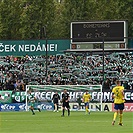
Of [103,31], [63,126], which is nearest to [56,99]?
[103,31]

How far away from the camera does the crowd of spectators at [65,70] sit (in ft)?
167

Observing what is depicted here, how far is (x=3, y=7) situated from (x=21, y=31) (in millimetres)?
4604

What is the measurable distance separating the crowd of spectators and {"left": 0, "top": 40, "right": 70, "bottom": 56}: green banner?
4.62 feet

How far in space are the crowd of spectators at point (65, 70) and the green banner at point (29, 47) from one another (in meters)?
1.41

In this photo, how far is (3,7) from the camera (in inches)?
2891

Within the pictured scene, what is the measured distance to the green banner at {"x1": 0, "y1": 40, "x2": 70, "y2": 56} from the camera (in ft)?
169

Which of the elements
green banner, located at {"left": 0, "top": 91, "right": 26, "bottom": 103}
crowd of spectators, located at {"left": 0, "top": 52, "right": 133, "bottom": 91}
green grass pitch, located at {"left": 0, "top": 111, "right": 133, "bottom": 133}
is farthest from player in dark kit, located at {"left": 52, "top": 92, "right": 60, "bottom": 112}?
green grass pitch, located at {"left": 0, "top": 111, "right": 133, "bottom": 133}

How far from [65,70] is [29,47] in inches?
187

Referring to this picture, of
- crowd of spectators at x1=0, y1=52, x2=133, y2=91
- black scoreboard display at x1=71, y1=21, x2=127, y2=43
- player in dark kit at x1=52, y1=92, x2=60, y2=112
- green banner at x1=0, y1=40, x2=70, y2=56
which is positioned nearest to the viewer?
player in dark kit at x1=52, y1=92, x2=60, y2=112

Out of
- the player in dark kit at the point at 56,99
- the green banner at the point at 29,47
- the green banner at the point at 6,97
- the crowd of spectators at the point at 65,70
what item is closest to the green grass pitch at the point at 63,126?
the player in dark kit at the point at 56,99

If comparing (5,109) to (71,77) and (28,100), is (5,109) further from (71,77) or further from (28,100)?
(71,77)

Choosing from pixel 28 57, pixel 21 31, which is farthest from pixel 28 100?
pixel 21 31

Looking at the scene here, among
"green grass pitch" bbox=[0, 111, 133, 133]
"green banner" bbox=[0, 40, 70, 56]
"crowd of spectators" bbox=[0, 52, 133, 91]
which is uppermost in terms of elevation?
"green banner" bbox=[0, 40, 70, 56]

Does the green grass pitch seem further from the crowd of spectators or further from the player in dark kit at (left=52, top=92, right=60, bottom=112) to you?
the crowd of spectators
